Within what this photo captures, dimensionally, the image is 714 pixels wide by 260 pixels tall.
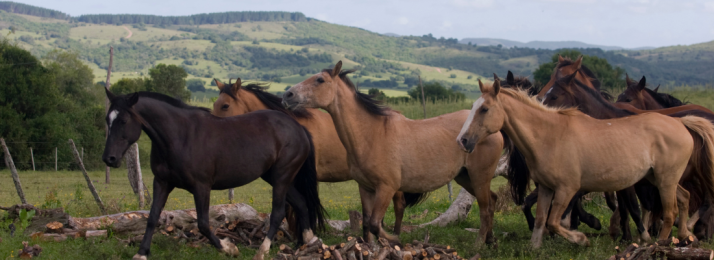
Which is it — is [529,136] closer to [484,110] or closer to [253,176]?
[484,110]

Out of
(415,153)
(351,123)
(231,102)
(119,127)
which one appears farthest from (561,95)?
(119,127)

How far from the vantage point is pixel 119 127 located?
5.66 m

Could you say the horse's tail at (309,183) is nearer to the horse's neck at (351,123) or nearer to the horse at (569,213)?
the horse's neck at (351,123)

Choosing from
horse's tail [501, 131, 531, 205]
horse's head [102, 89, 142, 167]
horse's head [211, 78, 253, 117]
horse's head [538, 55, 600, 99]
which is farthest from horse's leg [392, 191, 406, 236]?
horse's head [102, 89, 142, 167]

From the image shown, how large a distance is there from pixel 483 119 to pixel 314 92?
1923mm

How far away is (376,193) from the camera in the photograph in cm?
648

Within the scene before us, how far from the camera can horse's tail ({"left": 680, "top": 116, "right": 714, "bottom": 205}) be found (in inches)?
271

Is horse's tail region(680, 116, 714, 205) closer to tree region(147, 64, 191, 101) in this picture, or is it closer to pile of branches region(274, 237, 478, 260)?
pile of branches region(274, 237, 478, 260)

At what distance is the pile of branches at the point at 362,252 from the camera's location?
5.64 metres

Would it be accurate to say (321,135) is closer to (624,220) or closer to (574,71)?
(624,220)

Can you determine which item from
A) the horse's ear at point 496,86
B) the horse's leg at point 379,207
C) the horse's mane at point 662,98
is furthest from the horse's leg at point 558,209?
the horse's mane at point 662,98

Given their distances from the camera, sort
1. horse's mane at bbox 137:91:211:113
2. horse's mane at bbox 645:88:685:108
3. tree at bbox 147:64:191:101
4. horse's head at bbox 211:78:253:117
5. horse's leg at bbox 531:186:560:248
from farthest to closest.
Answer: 1. tree at bbox 147:64:191:101
2. horse's mane at bbox 645:88:685:108
3. horse's head at bbox 211:78:253:117
4. horse's leg at bbox 531:186:560:248
5. horse's mane at bbox 137:91:211:113

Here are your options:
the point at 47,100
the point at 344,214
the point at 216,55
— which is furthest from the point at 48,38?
the point at 344,214

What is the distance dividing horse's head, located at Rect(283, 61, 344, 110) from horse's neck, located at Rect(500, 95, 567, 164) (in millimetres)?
1953
